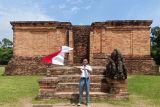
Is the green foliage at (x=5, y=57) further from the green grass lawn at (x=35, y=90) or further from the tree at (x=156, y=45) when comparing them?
the green grass lawn at (x=35, y=90)

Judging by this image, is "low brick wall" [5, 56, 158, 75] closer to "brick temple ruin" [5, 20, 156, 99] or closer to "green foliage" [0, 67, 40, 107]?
"brick temple ruin" [5, 20, 156, 99]

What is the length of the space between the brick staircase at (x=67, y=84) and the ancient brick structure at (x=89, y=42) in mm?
4963

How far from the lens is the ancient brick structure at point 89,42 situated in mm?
20344

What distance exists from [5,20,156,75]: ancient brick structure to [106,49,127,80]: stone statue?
703cm

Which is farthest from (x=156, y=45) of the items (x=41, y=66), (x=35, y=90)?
(x=35, y=90)

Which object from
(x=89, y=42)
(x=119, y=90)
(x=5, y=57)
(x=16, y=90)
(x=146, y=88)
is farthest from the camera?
(x=5, y=57)

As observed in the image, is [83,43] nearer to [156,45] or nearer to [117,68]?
[117,68]

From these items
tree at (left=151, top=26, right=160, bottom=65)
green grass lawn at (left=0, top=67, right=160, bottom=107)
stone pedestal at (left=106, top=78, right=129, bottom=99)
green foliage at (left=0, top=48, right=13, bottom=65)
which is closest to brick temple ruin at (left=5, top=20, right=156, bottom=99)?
green grass lawn at (left=0, top=67, right=160, bottom=107)

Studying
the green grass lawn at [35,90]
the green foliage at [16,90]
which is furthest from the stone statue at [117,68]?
the green foliage at [16,90]

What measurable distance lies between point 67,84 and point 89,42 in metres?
7.56

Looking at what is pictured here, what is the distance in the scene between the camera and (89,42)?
68.0 feet

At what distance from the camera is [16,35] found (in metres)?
20.8

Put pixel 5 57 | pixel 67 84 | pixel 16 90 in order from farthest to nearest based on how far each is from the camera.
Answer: pixel 5 57
pixel 16 90
pixel 67 84

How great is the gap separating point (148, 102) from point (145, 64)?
8.56 m
